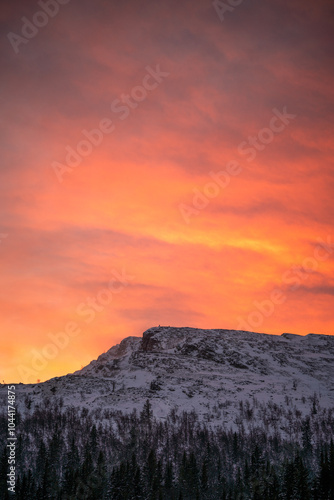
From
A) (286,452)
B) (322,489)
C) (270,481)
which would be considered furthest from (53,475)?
(286,452)

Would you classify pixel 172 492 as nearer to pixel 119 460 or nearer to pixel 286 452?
pixel 119 460

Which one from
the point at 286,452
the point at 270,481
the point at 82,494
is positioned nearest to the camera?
the point at 82,494

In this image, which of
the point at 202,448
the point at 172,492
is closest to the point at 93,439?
the point at 202,448

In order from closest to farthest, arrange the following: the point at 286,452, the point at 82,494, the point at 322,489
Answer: the point at 322,489
the point at 82,494
the point at 286,452

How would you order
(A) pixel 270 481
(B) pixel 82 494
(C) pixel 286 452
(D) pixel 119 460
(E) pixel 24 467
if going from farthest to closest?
(C) pixel 286 452
(D) pixel 119 460
(E) pixel 24 467
(A) pixel 270 481
(B) pixel 82 494

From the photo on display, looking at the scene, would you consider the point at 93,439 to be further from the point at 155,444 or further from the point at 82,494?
the point at 82,494

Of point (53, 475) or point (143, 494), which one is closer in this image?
point (143, 494)

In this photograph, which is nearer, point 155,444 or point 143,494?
point 143,494

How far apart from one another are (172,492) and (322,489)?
139ft

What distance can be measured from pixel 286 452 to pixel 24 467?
3596 inches

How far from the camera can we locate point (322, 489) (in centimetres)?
11444

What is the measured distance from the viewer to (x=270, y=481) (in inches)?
5433

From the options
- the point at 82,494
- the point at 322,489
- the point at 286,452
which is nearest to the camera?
the point at 322,489

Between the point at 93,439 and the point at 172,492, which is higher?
the point at 93,439
